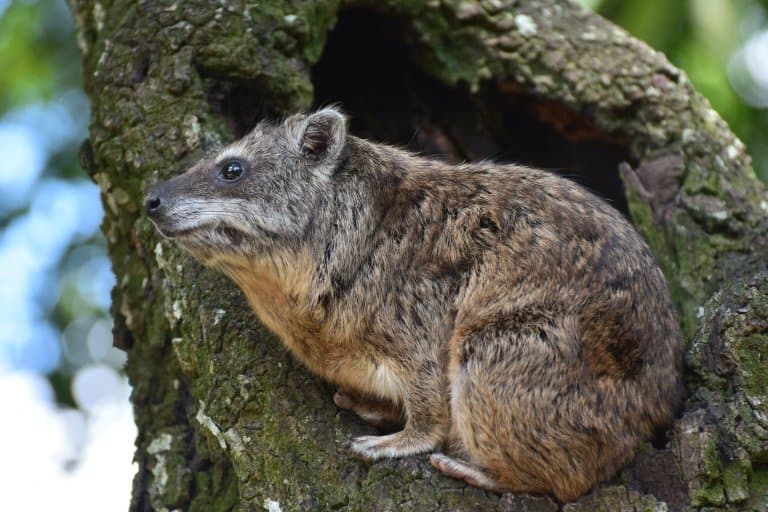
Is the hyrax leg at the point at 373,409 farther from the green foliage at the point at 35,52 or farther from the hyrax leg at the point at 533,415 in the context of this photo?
the green foliage at the point at 35,52

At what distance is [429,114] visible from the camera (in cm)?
912

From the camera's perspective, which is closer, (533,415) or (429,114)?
(533,415)

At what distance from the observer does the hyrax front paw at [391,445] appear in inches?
237

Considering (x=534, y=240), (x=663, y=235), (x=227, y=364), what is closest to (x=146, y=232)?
(x=227, y=364)

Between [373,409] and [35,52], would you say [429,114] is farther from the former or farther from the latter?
[35,52]

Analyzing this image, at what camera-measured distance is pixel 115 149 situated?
7293mm

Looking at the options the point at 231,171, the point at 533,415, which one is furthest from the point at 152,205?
the point at 533,415

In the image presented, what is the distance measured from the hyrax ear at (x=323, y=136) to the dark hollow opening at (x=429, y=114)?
6.86 ft

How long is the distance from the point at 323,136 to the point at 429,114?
252 centimetres

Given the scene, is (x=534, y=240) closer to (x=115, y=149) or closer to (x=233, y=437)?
(x=233, y=437)

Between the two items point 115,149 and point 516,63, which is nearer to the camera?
point 115,149

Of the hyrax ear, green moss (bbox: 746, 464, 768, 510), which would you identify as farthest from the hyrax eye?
green moss (bbox: 746, 464, 768, 510)

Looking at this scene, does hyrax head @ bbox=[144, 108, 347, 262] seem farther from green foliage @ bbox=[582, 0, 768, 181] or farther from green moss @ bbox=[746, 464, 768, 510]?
green foliage @ bbox=[582, 0, 768, 181]

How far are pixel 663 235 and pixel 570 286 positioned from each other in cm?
195
